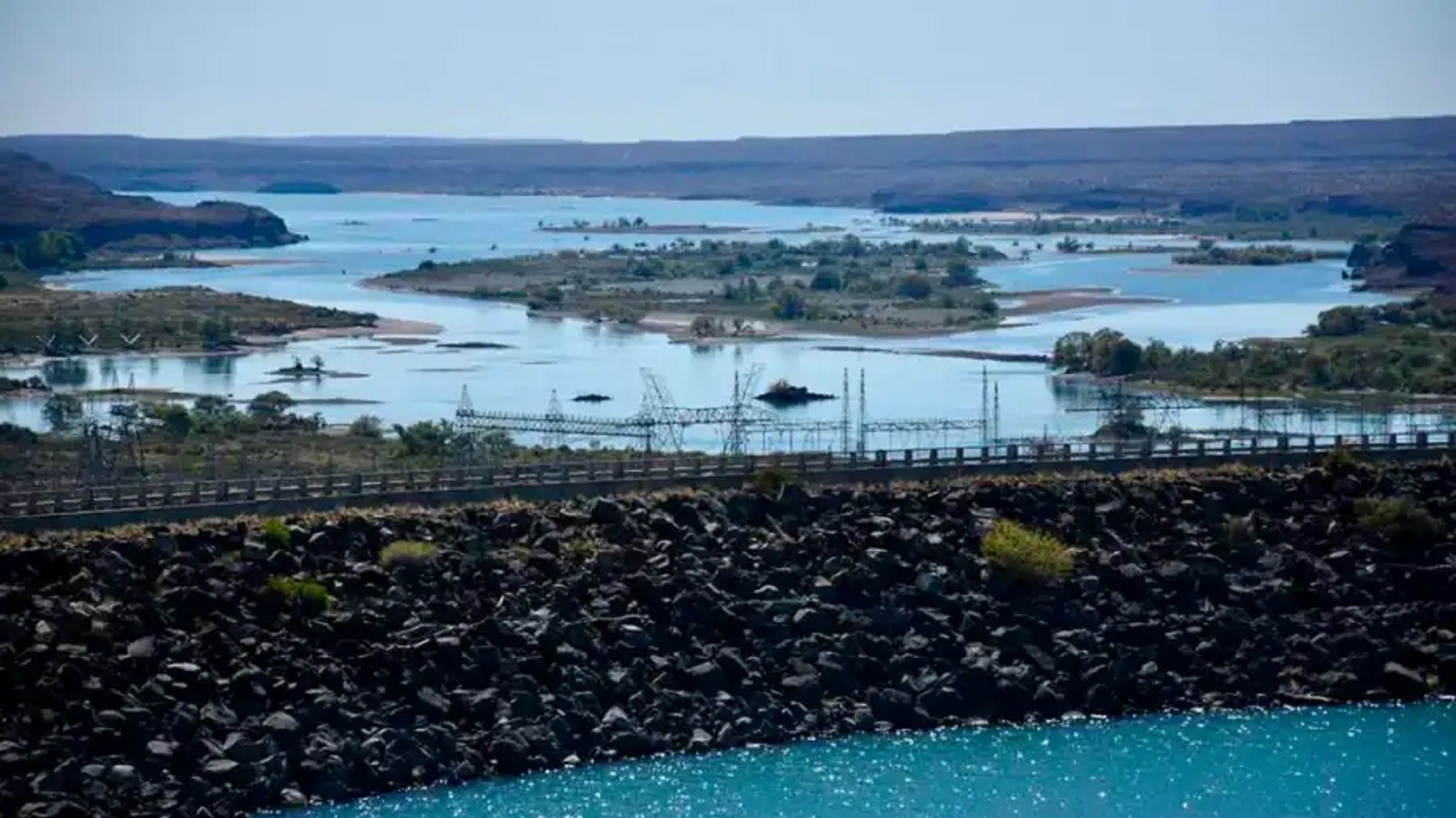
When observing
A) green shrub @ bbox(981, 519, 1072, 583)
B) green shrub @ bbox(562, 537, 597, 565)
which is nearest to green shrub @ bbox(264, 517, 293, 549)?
green shrub @ bbox(562, 537, 597, 565)

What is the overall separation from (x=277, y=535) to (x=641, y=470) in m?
8.28

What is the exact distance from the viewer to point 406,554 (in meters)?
39.9

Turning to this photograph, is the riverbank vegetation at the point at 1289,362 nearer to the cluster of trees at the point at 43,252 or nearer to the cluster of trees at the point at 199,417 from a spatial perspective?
the cluster of trees at the point at 199,417

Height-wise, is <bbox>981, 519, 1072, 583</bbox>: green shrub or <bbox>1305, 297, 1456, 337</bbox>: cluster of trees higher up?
<bbox>981, 519, 1072, 583</bbox>: green shrub

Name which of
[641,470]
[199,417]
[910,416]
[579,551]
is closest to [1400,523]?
[641,470]

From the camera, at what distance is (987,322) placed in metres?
106

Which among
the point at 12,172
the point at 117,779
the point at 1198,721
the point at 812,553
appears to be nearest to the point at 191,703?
the point at 117,779

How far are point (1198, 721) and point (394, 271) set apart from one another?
11067cm

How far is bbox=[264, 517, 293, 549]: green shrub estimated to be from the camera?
39625mm

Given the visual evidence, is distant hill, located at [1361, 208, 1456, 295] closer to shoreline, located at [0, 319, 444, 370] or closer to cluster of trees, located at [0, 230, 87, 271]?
shoreline, located at [0, 319, 444, 370]

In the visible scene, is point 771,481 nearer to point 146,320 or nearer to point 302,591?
point 302,591

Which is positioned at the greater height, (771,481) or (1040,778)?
(771,481)

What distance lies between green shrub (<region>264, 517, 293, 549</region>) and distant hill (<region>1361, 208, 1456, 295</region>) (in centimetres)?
8393

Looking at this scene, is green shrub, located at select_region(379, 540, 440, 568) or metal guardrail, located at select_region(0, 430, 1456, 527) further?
metal guardrail, located at select_region(0, 430, 1456, 527)
